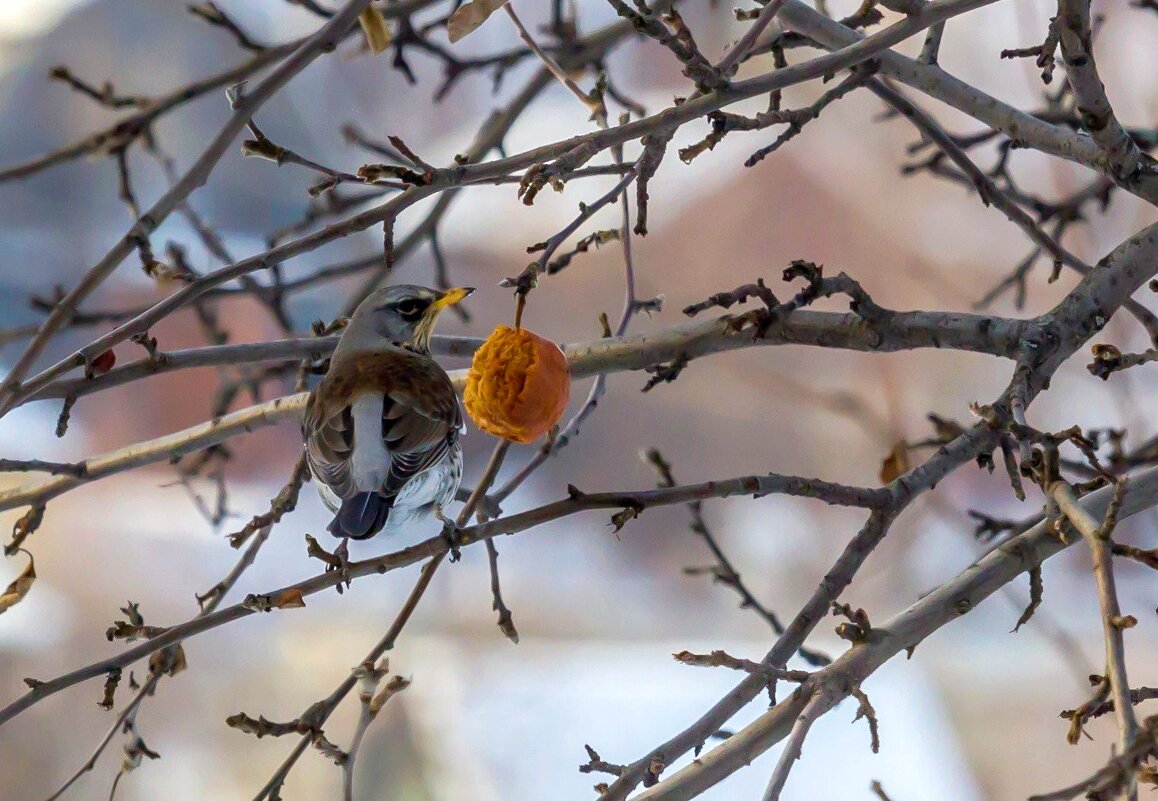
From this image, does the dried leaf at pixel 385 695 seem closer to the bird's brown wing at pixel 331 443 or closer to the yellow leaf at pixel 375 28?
the bird's brown wing at pixel 331 443

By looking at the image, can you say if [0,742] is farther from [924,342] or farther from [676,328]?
[924,342]

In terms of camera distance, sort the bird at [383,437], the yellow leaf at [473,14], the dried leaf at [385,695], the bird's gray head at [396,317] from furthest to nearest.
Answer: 1. the bird's gray head at [396,317]
2. the bird at [383,437]
3. the dried leaf at [385,695]
4. the yellow leaf at [473,14]

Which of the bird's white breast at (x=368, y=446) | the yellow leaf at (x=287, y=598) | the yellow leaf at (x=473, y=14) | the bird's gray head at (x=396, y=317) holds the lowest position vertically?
the yellow leaf at (x=287, y=598)

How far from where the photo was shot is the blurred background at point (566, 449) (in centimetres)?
246

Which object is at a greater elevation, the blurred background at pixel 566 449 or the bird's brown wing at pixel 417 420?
the blurred background at pixel 566 449

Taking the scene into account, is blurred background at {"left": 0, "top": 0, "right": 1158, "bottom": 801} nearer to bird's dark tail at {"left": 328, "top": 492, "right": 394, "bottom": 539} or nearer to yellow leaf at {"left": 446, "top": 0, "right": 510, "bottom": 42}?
bird's dark tail at {"left": 328, "top": 492, "right": 394, "bottom": 539}

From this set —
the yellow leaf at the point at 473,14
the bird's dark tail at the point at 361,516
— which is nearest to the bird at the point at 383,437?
the bird's dark tail at the point at 361,516

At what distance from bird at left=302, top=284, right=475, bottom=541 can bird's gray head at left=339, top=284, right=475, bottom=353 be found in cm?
5

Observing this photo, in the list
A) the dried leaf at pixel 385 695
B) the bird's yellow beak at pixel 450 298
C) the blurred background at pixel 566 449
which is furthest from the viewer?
the blurred background at pixel 566 449

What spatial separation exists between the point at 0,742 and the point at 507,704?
A: 1123mm

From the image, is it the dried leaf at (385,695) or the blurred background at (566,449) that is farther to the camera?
the blurred background at (566,449)

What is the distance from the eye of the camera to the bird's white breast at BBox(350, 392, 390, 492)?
125 cm

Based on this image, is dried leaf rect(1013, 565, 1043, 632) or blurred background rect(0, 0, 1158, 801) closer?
dried leaf rect(1013, 565, 1043, 632)

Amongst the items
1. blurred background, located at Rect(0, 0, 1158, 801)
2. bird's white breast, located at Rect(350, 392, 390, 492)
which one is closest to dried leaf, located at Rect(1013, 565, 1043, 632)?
bird's white breast, located at Rect(350, 392, 390, 492)
